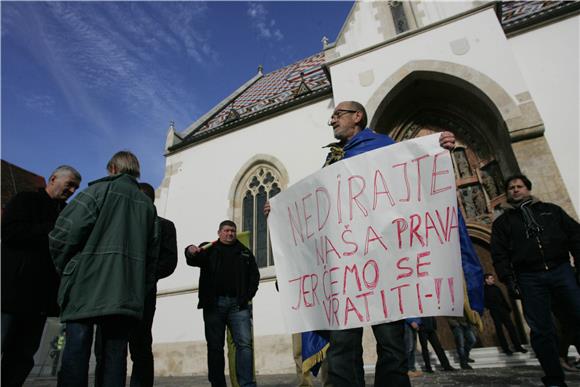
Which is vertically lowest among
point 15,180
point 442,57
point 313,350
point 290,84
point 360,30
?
point 313,350

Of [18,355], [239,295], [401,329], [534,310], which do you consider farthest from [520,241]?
[18,355]

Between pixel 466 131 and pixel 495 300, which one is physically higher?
pixel 466 131

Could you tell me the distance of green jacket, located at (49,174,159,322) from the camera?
181 cm

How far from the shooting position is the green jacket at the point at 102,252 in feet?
5.95

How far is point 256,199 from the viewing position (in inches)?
379

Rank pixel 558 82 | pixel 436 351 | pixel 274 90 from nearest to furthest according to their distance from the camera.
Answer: pixel 436 351 < pixel 558 82 < pixel 274 90

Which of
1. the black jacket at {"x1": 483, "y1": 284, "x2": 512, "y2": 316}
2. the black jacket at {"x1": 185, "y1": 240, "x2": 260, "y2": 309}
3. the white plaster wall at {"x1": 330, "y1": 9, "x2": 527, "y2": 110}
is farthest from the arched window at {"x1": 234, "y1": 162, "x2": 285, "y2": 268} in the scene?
the black jacket at {"x1": 185, "y1": 240, "x2": 260, "y2": 309}

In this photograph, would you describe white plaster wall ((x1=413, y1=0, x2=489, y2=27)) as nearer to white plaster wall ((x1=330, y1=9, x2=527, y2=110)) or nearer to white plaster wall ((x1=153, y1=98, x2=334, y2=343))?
white plaster wall ((x1=330, y1=9, x2=527, y2=110))

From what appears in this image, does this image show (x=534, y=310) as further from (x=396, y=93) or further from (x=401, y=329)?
(x=396, y=93)

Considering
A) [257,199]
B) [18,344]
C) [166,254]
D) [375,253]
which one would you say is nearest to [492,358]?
[375,253]

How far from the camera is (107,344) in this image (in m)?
1.89

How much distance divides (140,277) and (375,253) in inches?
54.0

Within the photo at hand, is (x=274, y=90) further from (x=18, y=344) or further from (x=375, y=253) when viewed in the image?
(x=375, y=253)

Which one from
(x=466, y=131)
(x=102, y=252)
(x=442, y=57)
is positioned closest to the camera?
(x=102, y=252)
